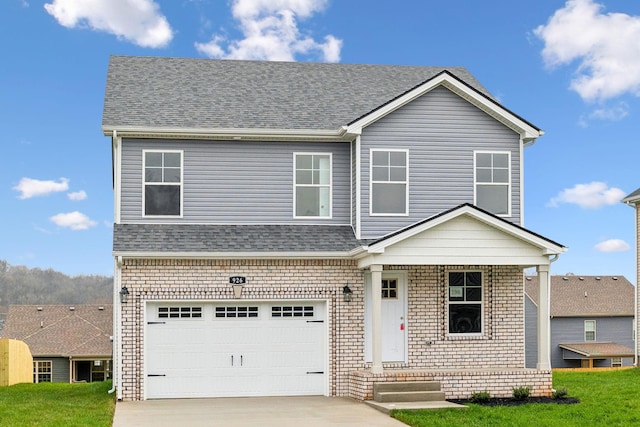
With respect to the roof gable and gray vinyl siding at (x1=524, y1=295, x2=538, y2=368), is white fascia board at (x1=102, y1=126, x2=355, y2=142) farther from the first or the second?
gray vinyl siding at (x1=524, y1=295, x2=538, y2=368)

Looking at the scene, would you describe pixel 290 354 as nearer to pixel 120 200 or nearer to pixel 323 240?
pixel 323 240

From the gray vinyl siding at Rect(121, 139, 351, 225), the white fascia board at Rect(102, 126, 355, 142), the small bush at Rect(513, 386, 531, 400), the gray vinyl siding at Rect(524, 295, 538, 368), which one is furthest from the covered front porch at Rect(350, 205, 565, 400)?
the gray vinyl siding at Rect(524, 295, 538, 368)

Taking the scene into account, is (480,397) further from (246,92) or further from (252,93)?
(246,92)

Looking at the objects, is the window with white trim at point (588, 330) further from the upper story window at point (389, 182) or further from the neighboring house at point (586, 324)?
the upper story window at point (389, 182)

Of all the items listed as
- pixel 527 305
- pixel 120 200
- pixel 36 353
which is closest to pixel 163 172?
pixel 120 200

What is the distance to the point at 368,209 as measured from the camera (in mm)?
19562

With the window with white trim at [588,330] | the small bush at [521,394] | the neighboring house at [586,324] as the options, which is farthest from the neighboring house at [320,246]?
the window with white trim at [588,330]

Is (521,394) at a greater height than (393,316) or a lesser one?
lesser

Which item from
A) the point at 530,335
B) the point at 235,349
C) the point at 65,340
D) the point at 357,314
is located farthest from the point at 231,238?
the point at 530,335

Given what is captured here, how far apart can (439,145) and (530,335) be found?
97.1ft

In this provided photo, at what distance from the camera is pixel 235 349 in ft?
61.7

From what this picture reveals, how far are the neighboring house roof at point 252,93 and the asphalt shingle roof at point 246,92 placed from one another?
22 mm

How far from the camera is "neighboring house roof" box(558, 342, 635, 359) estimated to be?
46.5m

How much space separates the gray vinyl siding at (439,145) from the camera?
19750mm
